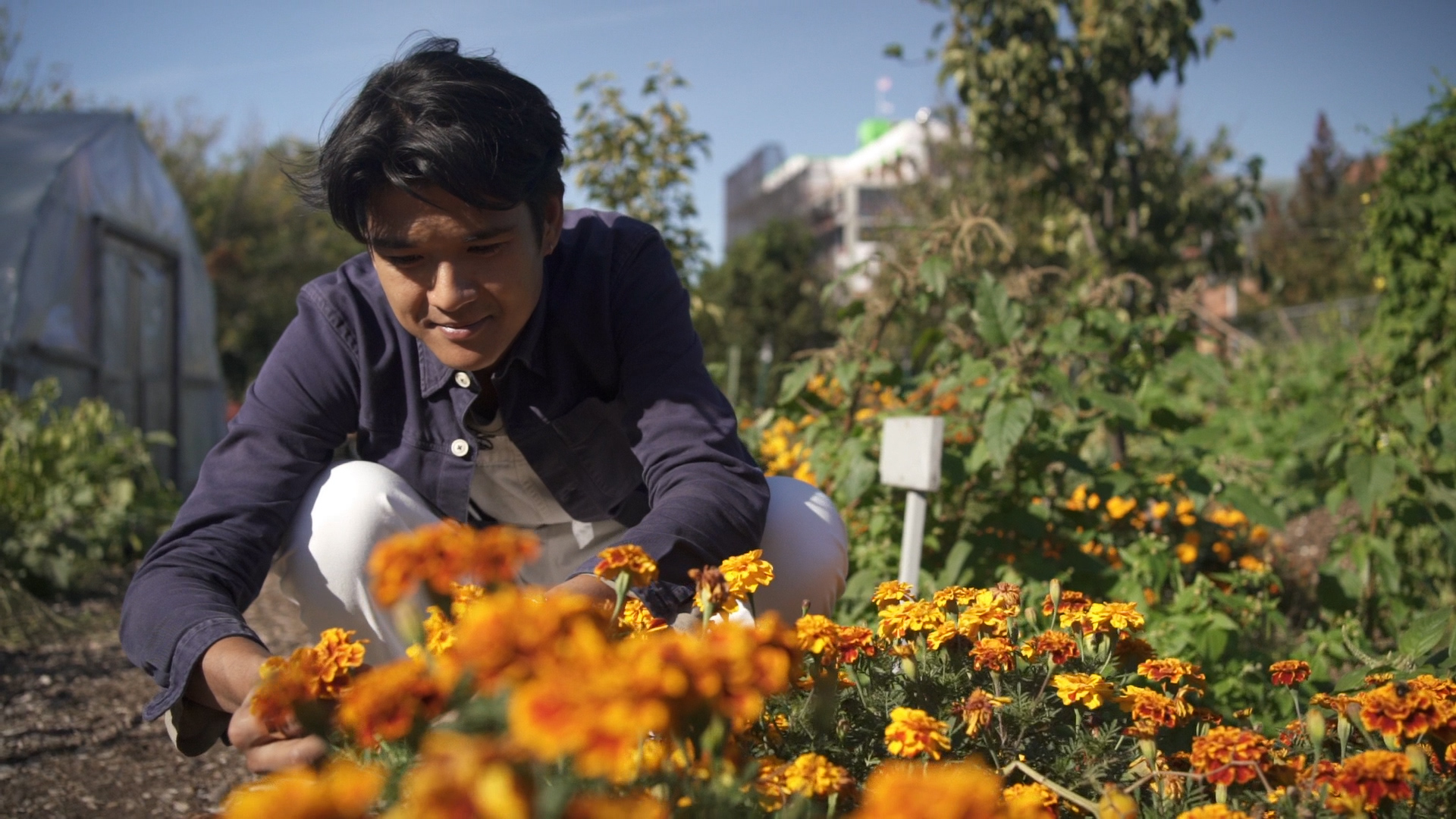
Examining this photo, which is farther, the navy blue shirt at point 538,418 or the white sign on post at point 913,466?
the white sign on post at point 913,466

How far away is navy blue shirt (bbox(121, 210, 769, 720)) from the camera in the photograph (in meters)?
1.48

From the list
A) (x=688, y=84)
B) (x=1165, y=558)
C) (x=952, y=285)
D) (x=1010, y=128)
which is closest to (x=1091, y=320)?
(x=952, y=285)

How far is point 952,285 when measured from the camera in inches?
110

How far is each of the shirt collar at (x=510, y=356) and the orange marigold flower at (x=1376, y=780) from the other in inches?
50.9

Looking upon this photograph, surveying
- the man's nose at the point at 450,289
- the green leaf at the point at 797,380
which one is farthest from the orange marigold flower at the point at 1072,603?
the green leaf at the point at 797,380

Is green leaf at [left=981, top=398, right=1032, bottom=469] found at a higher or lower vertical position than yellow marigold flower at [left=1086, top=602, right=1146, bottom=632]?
higher

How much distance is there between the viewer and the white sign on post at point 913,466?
2.08 metres

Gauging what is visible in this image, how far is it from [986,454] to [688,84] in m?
3.51

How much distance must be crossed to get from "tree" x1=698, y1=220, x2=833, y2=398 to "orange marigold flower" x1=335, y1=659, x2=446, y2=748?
17.7 meters

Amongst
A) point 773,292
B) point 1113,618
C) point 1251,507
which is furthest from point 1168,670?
point 773,292

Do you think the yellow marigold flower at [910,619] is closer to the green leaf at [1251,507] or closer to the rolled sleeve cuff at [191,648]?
the rolled sleeve cuff at [191,648]

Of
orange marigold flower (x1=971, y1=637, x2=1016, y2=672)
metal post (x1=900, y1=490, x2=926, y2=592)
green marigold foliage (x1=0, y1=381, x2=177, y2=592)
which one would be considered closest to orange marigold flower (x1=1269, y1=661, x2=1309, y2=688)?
orange marigold flower (x1=971, y1=637, x2=1016, y2=672)

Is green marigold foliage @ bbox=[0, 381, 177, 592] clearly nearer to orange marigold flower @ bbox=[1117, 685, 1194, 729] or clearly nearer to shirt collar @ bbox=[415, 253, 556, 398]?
shirt collar @ bbox=[415, 253, 556, 398]

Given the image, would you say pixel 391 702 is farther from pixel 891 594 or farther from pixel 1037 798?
pixel 891 594
